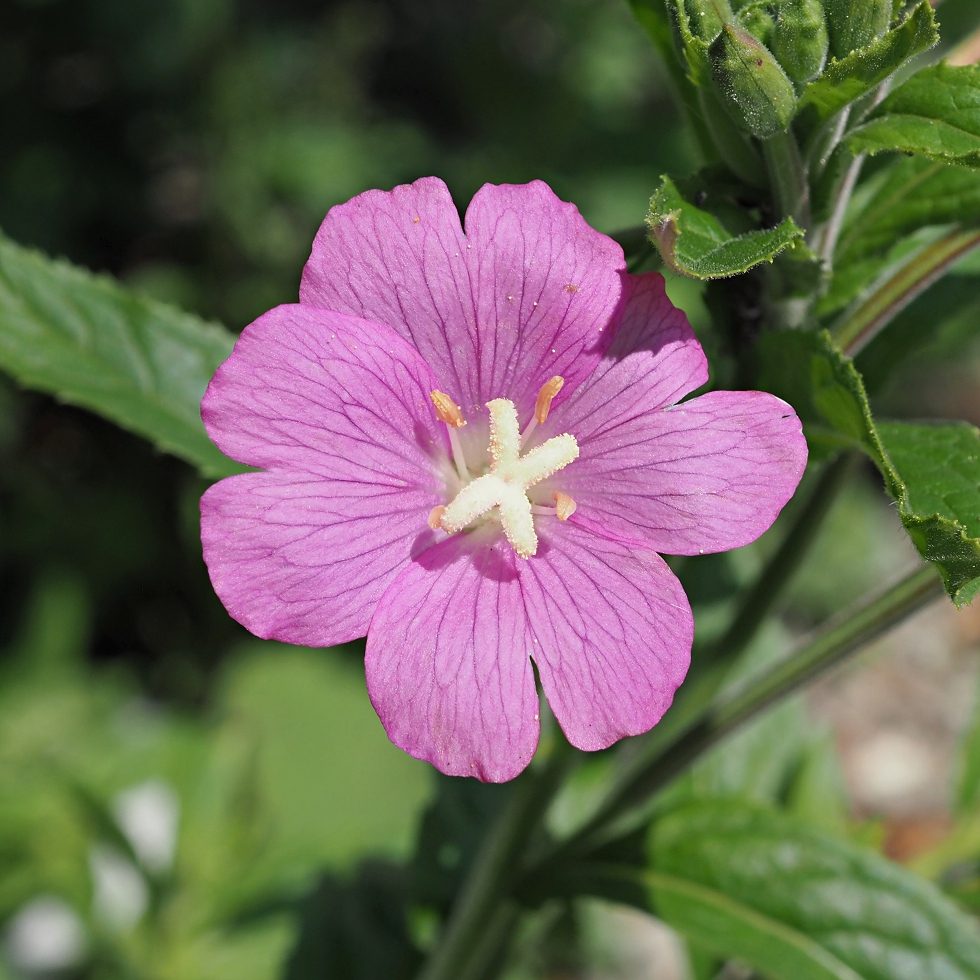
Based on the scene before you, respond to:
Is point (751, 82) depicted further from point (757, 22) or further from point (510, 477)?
point (510, 477)

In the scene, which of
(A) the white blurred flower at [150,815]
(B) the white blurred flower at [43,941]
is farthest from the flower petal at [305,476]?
(B) the white blurred flower at [43,941]

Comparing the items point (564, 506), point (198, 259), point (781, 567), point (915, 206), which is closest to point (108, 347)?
point (564, 506)

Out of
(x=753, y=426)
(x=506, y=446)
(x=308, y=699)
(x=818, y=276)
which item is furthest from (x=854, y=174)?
(x=308, y=699)

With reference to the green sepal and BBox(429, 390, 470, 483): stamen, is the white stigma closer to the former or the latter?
BBox(429, 390, 470, 483): stamen

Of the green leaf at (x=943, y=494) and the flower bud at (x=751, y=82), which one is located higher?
the flower bud at (x=751, y=82)

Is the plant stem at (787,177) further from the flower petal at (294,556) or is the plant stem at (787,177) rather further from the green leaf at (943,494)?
the flower petal at (294,556)

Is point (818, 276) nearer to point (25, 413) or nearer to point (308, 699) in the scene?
point (308, 699)

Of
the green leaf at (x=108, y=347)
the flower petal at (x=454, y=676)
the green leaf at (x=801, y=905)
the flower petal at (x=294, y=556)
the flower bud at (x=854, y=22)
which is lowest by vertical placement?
the green leaf at (x=801, y=905)
